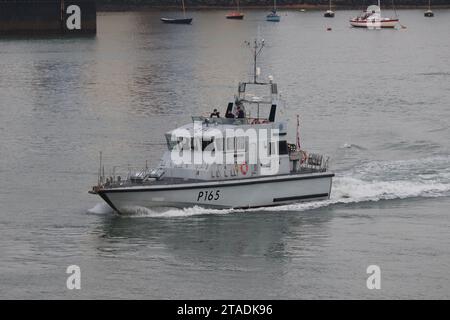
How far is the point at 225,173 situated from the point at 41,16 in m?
104

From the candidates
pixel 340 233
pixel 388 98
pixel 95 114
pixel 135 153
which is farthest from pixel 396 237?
pixel 388 98

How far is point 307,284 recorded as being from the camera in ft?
134

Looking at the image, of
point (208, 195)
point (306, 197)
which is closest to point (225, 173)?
point (208, 195)

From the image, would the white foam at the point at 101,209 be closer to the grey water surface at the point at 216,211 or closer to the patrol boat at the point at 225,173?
the grey water surface at the point at 216,211

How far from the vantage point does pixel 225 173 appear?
48.8 meters

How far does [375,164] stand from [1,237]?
21.1m

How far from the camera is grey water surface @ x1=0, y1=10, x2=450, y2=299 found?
41188 mm

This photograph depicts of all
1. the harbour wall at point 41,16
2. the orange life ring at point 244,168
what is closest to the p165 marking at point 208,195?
the orange life ring at point 244,168

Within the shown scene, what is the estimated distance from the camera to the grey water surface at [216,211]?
4119 cm

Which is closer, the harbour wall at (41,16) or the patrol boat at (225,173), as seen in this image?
the patrol boat at (225,173)

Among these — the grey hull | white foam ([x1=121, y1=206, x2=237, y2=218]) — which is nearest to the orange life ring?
the grey hull

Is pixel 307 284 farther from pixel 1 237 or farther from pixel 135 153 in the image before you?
pixel 135 153

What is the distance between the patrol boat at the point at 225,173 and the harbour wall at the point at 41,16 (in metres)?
99.1

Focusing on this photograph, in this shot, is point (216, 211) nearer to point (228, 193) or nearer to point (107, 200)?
point (228, 193)
